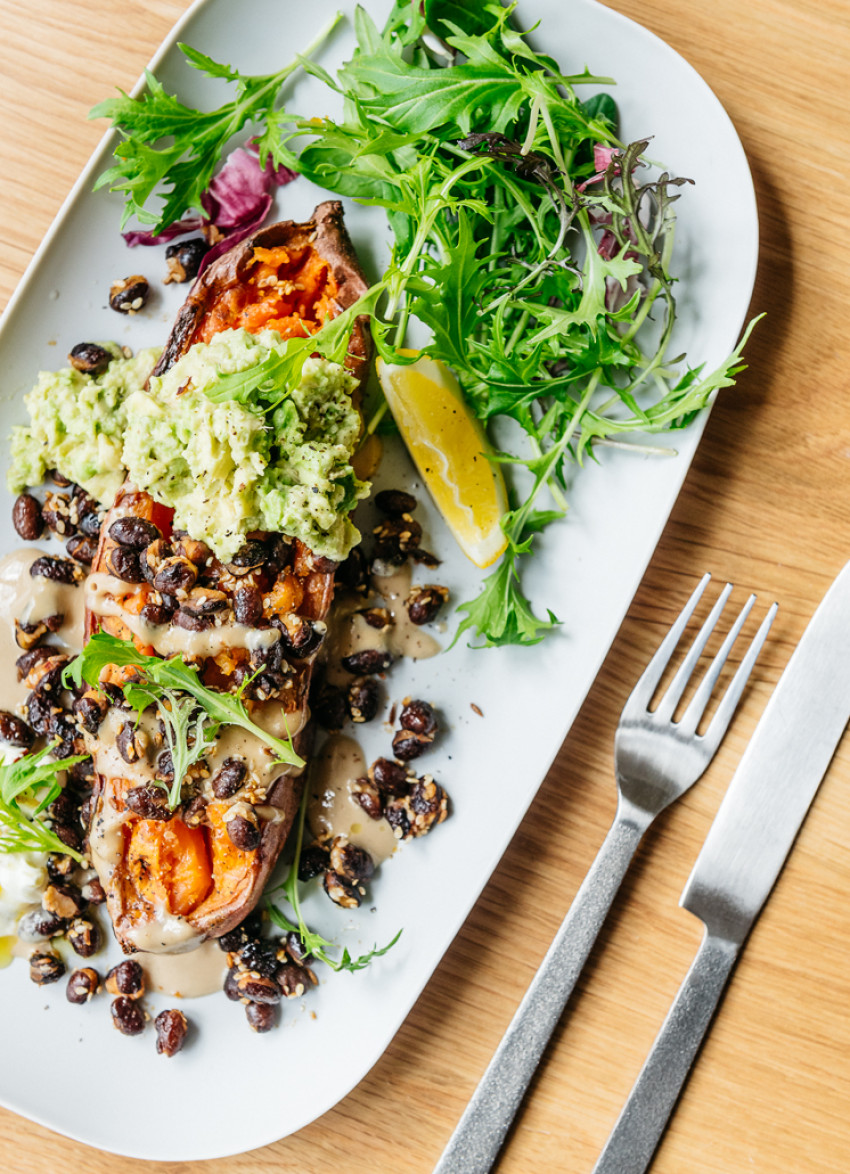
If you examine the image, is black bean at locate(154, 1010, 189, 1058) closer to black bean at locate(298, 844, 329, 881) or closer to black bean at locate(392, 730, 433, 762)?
black bean at locate(298, 844, 329, 881)

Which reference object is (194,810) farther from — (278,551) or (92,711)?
(278,551)

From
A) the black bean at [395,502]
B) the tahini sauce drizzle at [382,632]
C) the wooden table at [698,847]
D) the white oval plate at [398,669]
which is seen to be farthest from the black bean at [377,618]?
the wooden table at [698,847]

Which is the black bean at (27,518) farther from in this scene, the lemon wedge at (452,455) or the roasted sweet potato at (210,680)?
the lemon wedge at (452,455)

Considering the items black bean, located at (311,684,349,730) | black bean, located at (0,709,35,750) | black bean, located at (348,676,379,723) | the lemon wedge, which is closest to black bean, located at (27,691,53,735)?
black bean, located at (0,709,35,750)

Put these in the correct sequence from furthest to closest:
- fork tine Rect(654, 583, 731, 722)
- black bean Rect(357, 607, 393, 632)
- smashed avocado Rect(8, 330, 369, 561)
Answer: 1. black bean Rect(357, 607, 393, 632)
2. fork tine Rect(654, 583, 731, 722)
3. smashed avocado Rect(8, 330, 369, 561)

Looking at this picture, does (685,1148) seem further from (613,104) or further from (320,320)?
(613,104)

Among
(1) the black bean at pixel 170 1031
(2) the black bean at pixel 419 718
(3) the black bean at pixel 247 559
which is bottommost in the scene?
(1) the black bean at pixel 170 1031

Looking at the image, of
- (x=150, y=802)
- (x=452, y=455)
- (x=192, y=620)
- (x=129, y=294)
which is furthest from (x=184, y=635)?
(x=129, y=294)
